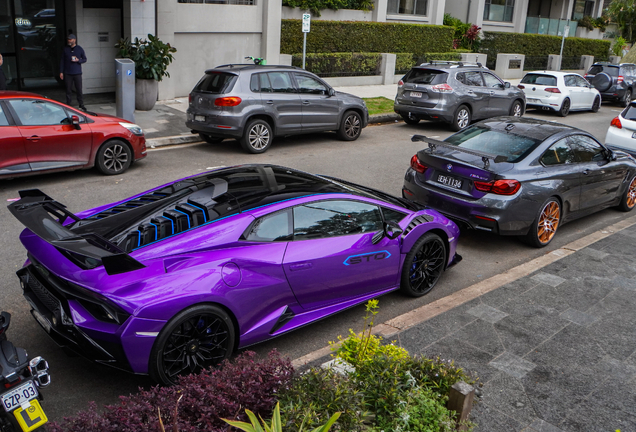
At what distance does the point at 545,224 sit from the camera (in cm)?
812

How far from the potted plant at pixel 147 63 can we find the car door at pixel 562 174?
10.7 m

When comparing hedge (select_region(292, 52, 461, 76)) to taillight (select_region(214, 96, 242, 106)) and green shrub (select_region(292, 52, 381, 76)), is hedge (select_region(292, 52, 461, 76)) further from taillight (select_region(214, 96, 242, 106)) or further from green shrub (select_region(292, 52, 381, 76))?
taillight (select_region(214, 96, 242, 106))

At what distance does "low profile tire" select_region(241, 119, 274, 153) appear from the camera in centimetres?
1202

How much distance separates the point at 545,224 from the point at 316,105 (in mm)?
6353

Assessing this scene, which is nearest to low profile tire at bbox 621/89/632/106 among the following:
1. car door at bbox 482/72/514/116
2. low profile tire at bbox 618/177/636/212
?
car door at bbox 482/72/514/116

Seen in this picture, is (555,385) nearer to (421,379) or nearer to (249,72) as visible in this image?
(421,379)

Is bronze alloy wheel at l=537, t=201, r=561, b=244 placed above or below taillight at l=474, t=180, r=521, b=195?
below

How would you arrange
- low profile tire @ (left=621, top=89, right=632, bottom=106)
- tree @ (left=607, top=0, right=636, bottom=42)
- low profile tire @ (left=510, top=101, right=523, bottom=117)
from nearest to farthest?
low profile tire @ (left=510, top=101, right=523, bottom=117) → low profile tire @ (left=621, top=89, right=632, bottom=106) → tree @ (left=607, top=0, right=636, bottom=42)

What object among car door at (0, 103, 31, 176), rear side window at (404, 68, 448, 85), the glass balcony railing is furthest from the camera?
the glass balcony railing

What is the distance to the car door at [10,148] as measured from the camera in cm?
882

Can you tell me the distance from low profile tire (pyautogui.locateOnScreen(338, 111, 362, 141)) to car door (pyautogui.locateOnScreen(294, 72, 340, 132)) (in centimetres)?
30

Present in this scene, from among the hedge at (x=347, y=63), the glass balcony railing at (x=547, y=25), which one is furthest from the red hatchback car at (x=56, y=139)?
the glass balcony railing at (x=547, y=25)

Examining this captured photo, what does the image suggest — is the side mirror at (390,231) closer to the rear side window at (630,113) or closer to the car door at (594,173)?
the car door at (594,173)

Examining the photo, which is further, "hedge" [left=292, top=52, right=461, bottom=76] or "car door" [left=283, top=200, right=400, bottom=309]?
"hedge" [left=292, top=52, right=461, bottom=76]
